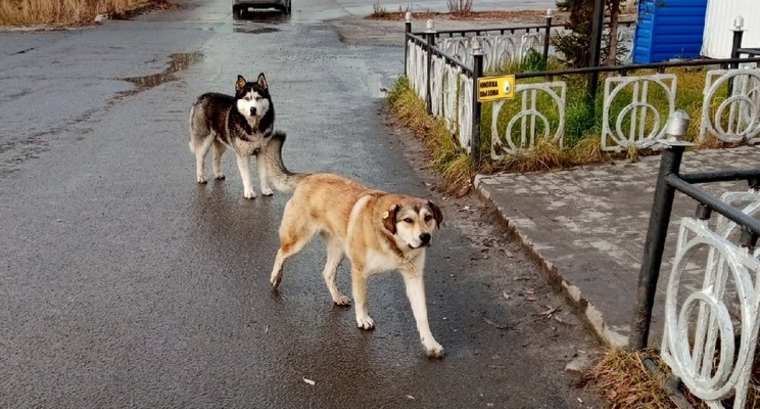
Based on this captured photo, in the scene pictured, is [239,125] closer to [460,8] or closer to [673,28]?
[673,28]

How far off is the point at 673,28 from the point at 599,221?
31.3ft

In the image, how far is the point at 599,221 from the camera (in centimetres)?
595

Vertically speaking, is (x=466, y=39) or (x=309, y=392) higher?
(x=466, y=39)

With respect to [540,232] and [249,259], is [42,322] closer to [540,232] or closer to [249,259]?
[249,259]

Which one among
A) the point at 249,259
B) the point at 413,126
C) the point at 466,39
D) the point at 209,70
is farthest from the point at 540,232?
the point at 209,70

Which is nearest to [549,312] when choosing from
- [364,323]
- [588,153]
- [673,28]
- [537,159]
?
[364,323]

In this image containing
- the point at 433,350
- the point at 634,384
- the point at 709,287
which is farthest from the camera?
the point at 433,350

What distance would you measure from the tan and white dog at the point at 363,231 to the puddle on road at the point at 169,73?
9.20 m

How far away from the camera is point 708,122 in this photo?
7.88 metres

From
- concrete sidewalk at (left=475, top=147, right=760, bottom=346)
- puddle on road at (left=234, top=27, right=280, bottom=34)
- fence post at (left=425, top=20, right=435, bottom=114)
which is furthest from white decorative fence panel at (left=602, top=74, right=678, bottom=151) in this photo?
puddle on road at (left=234, top=27, right=280, bottom=34)

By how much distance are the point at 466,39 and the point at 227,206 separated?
6493mm

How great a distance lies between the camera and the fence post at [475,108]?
23.5ft

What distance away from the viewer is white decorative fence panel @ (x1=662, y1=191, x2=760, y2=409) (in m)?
2.82

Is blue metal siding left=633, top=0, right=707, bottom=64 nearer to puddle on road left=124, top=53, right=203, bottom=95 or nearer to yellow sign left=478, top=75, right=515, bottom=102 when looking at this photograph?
yellow sign left=478, top=75, right=515, bottom=102
